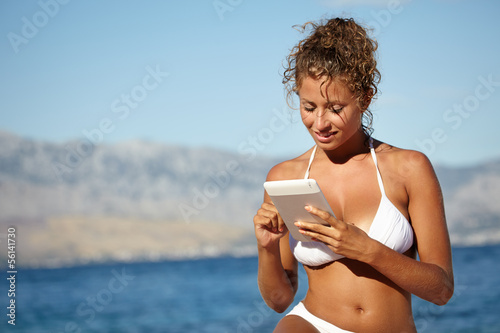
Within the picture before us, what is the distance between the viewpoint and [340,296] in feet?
9.28

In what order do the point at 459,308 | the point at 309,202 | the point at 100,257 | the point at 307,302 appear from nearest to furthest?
1. the point at 309,202
2. the point at 307,302
3. the point at 459,308
4. the point at 100,257

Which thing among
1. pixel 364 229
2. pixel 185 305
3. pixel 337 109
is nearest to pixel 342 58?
pixel 337 109

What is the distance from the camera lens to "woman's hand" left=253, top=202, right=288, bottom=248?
281cm

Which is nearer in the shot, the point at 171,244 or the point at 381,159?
the point at 381,159

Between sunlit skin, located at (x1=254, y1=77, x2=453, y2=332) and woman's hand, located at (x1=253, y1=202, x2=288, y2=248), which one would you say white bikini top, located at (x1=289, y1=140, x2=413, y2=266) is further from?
woman's hand, located at (x1=253, y1=202, x2=288, y2=248)

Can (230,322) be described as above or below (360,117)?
below

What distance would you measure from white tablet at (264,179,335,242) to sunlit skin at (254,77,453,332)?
0.24 ft

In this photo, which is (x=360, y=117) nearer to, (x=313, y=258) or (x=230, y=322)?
(x=313, y=258)

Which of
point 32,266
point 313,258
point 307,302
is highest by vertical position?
point 313,258

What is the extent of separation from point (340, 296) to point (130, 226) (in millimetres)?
95760

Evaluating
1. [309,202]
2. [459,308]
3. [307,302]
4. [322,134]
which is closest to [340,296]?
[307,302]

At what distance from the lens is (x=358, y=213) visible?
9.34ft

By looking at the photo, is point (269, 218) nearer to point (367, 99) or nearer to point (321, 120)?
point (321, 120)

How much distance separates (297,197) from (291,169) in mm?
676
